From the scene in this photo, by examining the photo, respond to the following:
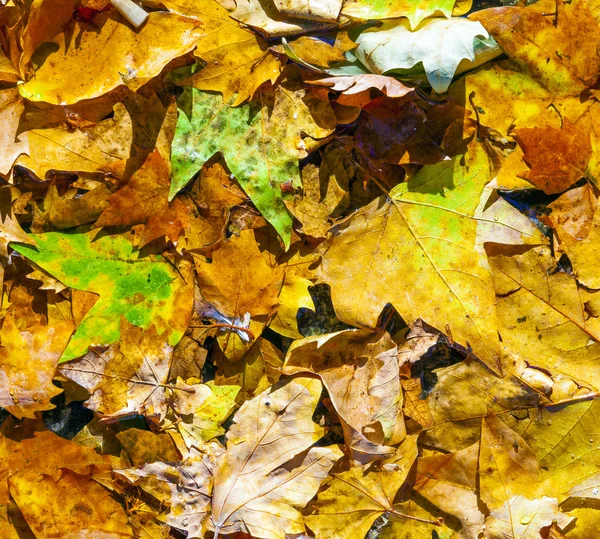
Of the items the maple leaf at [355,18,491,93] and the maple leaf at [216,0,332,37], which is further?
the maple leaf at [216,0,332,37]

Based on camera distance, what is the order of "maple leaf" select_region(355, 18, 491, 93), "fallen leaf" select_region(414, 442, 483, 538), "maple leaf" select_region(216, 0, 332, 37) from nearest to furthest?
1. "maple leaf" select_region(355, 18, 491, 93)
2. "maple leaf" select_region(216, 0, 332, 37)
3. "fallen leaf" select_region(414, 442, 483, 538)

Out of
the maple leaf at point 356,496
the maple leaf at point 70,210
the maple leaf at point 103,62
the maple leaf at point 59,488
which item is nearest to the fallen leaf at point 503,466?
the maple leaf at point 356,496

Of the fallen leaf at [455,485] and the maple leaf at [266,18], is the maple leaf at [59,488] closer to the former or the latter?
the fallen leaf at [455,485]

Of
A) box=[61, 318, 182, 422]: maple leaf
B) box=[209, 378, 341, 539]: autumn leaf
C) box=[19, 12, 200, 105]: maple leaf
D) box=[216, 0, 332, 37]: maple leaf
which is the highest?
box=[216, 0, 332, 37]: maple leaf

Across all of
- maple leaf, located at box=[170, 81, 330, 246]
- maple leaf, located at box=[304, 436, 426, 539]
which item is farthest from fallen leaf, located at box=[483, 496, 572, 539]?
maple leaf, located at box=[170, 81, 330, 246]

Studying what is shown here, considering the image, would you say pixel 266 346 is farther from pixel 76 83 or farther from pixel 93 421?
pixel 76 83

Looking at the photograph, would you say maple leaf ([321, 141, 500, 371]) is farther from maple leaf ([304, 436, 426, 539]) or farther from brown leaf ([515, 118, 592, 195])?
maple leaf ([304, 436, 426, 539])

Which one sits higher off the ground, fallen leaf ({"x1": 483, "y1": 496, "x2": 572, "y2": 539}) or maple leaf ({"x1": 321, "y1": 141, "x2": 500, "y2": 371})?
maple leaf ({"x1": 321, "y1": 141, "x2": 500, "y2": 371})

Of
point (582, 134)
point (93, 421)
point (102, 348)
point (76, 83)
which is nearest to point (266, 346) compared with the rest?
point (102, 348)
